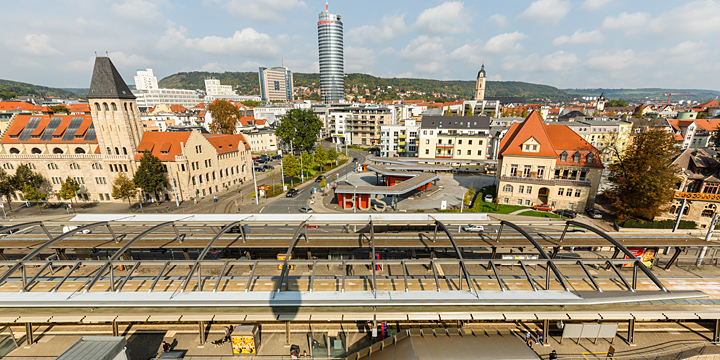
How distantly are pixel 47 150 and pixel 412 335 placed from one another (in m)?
72.9

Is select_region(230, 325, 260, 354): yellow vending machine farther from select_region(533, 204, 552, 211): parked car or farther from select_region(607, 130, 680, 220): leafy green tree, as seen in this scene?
select_region(607, 130, 680, 220): leafy green tree

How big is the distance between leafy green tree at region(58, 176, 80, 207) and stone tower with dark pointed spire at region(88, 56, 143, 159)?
26.5ft

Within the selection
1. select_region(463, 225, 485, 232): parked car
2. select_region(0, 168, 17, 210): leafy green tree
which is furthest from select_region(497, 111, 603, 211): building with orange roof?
select_region(0, 168, 17, 210): leafy green tree

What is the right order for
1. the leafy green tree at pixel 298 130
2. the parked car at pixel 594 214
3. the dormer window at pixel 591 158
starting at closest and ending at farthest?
the parked car at pixel 594 214 → the dormer window at pixel 591 158 → the leafy green tree at pixel 298 130

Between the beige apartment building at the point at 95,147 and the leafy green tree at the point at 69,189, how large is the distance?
5.78 feet

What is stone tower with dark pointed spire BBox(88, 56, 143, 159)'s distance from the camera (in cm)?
4591

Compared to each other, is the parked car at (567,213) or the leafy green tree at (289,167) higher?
the leafy green tree at (289,167)

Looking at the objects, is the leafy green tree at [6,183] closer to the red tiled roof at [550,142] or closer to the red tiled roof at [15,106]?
the red tiled roof at [15,106]

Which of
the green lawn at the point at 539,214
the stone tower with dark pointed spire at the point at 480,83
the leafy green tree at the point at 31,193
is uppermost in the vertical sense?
the stone tower with dark pointed spire at the point at 480,83

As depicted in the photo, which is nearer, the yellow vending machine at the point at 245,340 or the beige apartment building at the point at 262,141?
the yellow vending machine at the point at 245,340

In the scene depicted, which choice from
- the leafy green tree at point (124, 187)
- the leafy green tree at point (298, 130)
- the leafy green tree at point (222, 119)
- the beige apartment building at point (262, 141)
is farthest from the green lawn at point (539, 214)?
the beige apartment building at point (262, 141)

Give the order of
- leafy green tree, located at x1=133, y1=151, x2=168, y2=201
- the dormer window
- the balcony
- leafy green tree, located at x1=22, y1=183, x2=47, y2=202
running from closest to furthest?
1. leafy green tree, located at x1=22, y1=183, x2=47, y2=202
2. the dormer window
3. the balcony
4. leafy green tree, located at x1=133, y1=151, x2=168, y2=201

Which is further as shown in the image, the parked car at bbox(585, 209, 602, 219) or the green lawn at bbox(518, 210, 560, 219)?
the green lawn at bbox(518, 210, 560, 219)

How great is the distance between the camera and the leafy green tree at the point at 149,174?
155 ft
